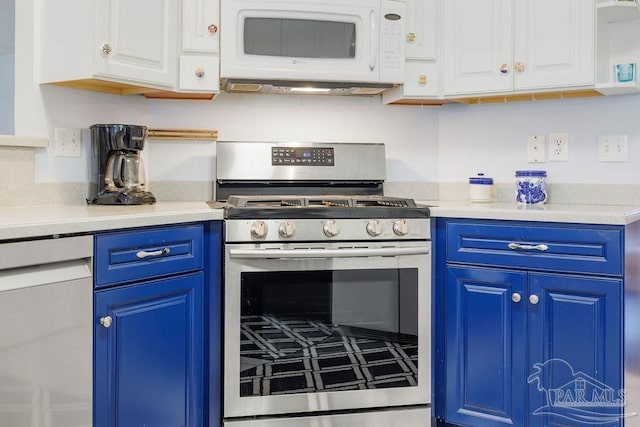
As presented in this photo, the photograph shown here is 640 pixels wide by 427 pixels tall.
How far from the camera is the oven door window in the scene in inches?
78.8

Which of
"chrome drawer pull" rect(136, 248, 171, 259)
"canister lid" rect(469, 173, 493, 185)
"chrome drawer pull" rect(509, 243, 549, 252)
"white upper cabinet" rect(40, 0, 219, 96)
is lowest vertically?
"chrome drawer pull" rect(136, 248, 171, 259)

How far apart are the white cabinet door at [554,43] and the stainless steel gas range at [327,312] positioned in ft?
2.39

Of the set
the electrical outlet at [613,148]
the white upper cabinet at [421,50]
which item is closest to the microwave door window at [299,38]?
the white upper cabinet at [421,50]

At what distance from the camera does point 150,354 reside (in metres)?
1.74

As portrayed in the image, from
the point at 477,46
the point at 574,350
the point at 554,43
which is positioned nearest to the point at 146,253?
the point at 574,350

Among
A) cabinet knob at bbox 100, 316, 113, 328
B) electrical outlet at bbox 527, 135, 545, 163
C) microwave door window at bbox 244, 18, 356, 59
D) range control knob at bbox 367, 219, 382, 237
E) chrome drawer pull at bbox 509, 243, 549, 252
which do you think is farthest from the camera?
electrical outlet at bbox 527, 135, 545, 163

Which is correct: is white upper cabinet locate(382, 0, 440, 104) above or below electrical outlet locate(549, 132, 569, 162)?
above

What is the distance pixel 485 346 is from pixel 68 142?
172cm

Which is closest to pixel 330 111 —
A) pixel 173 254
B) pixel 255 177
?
pixel 255 177

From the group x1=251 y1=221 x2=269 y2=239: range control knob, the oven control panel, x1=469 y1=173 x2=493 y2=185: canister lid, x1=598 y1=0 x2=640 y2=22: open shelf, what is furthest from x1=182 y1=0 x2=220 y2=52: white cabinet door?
x1=598 y1=0 x2=640 y2=22: open shelf

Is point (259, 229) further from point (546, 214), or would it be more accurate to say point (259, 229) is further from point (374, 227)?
point (546, 214)

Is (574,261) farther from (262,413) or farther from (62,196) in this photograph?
(62,196)

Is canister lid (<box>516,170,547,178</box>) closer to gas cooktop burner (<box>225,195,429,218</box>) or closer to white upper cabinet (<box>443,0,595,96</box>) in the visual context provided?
white upper cabinet (<box>443,0,595,96</box>)

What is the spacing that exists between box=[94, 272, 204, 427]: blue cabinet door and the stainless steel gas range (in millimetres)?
131
